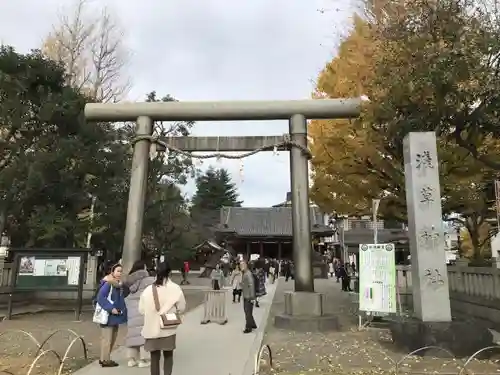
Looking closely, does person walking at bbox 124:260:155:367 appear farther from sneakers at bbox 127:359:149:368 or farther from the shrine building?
the shrine building

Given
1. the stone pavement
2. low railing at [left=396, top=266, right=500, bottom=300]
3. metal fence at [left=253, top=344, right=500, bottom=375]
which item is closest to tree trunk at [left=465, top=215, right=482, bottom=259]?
low railing at [left=396, top=266, right=500, bottom=300]

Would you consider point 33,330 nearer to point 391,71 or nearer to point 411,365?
point 411,365

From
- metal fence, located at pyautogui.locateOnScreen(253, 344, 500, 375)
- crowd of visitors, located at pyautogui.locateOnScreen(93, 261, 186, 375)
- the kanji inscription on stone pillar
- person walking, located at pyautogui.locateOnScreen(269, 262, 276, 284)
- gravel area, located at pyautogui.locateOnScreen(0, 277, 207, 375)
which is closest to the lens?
crowd of visitors, located at pyautogui.locateOnScreen(93, 261, 186, 375)

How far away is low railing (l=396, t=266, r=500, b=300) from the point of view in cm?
1121

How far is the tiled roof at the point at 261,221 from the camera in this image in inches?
1791

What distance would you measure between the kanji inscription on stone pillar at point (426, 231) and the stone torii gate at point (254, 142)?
3.01 metres

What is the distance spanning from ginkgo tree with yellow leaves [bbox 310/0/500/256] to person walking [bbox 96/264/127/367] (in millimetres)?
6882

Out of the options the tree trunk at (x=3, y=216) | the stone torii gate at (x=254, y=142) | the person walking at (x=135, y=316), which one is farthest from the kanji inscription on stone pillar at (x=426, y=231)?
the tree trunk at (x=3, y=216)

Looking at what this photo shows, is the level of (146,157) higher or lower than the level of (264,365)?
higher

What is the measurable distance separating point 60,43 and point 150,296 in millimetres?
20365

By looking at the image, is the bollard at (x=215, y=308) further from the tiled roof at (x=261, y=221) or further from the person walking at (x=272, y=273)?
the tiled roof at (x=261, y=221)

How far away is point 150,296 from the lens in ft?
19.0

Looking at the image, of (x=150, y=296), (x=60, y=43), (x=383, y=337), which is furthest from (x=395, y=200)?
(x=60, y=43)

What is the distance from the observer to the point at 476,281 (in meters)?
12.5
